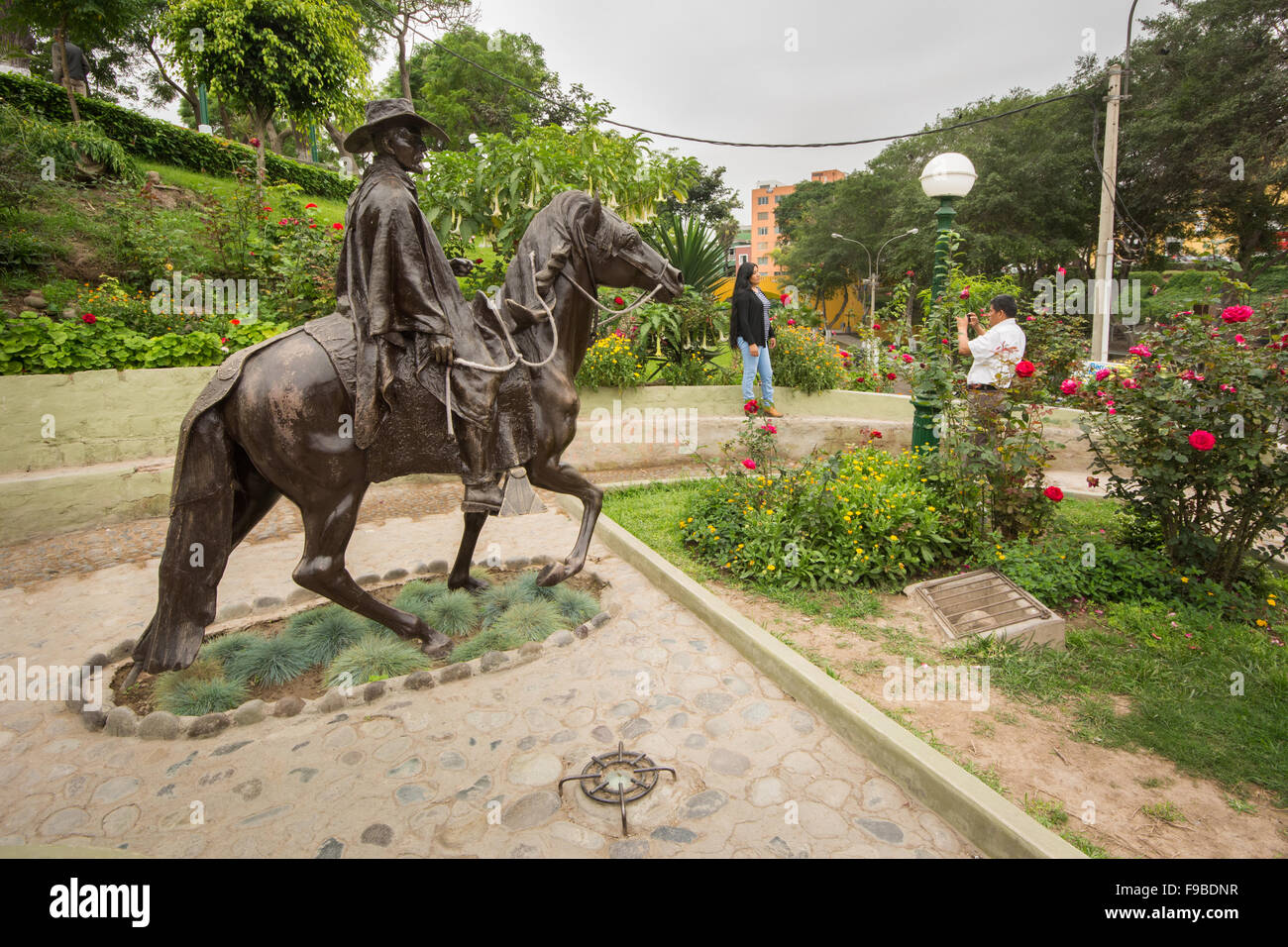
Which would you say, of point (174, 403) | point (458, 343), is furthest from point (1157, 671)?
point (174, 403)

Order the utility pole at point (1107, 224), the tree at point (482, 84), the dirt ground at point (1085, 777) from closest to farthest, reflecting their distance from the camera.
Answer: the dirt ground at point (1085, 777) → the utility pole at point (1107, 224) → the tree at point (482, 84)

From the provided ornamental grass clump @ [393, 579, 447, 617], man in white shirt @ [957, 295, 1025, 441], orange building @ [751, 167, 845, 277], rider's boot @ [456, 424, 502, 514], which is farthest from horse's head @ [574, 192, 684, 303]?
orange building @ [751, 167, 845, 277]

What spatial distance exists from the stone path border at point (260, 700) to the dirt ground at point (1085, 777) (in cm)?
176

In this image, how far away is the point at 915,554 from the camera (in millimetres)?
5516

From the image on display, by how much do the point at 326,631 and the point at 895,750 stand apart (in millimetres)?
3510

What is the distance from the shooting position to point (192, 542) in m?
3.46

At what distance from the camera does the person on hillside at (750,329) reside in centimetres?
952

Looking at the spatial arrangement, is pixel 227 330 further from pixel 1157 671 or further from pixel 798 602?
pixel 1157 671

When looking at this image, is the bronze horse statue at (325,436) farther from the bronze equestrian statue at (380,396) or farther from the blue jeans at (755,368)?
the blue jeans at (755,368)

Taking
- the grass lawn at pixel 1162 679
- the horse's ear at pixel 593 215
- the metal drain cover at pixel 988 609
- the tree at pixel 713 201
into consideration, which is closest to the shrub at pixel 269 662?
the grass lawn at pixel 1162 679

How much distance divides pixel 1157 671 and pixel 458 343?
4607 mm

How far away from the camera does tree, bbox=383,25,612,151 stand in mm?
33031

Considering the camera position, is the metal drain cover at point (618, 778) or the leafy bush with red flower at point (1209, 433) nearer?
the metal drain cover at point (618, 778)
